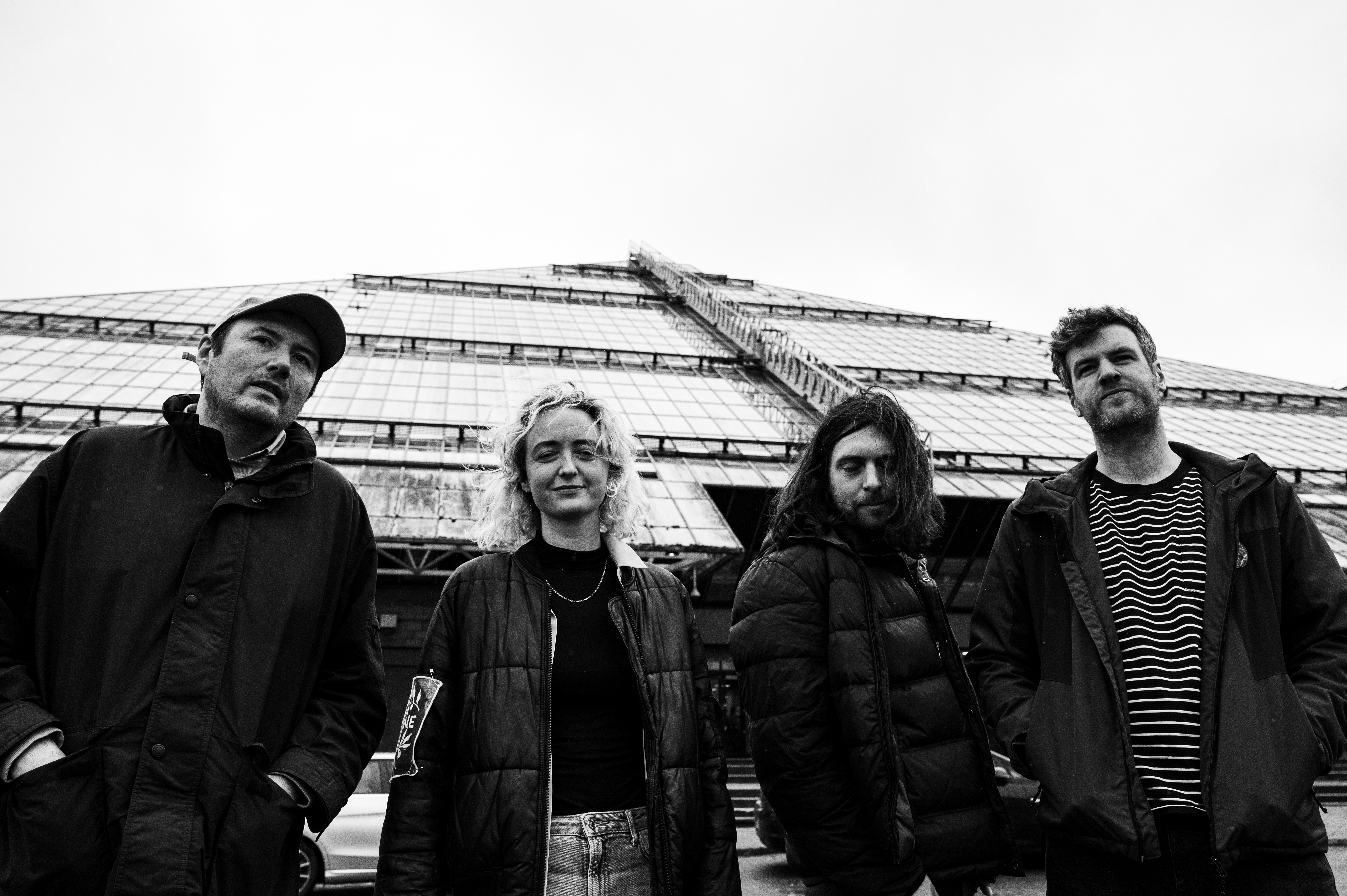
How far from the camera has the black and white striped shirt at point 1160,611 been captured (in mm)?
2674

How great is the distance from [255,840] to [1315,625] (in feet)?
10.7

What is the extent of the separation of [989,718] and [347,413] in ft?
43.4

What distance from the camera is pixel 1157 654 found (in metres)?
2.78

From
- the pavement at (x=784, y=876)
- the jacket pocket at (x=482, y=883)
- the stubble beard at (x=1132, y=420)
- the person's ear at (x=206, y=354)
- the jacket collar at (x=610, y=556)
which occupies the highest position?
the person's ear at (x=206, y=354)

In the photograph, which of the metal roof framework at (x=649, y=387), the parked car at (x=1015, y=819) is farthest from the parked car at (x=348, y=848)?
the metal roof framework at (x=649, y=387)

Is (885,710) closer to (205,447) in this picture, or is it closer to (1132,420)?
(1132,420)

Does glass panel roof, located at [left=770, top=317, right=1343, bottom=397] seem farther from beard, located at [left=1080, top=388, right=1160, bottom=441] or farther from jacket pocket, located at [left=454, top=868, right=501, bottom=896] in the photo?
jacket pocket, located at [left=454, top=868, right=501, bottom=896]

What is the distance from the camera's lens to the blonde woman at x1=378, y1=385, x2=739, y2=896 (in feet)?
8.24

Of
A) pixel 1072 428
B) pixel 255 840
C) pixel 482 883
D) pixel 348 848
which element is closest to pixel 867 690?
pixel 482 883

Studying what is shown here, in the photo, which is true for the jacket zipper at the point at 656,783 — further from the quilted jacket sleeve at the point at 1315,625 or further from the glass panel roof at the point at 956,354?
the glass panel roof at the point at 956,354

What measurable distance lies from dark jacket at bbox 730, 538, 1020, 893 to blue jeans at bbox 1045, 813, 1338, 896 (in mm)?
262

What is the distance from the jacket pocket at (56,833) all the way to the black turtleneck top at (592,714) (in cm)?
117

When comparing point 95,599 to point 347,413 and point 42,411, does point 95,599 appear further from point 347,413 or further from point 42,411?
point 42,411

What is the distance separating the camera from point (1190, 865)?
8.47 feet
